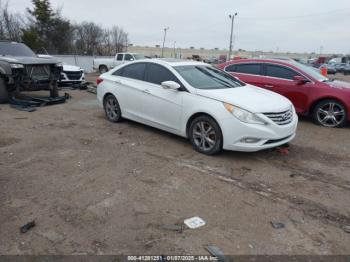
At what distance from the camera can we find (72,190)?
3977 mm

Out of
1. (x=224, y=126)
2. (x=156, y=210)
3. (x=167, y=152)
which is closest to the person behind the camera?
(x=156, y=210)

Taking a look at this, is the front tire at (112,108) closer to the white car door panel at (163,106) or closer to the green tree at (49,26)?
the white car door panel at (163,106)

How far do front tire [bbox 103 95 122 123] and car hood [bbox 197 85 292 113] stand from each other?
249 cm

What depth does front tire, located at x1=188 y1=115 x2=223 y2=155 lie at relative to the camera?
5.15m

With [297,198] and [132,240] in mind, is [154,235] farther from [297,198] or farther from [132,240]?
[297,198]

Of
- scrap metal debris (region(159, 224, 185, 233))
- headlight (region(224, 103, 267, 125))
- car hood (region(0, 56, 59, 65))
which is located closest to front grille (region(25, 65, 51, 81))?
car hood (region(0, 56, 59, 65))

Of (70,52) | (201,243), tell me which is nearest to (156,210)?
(201,243)

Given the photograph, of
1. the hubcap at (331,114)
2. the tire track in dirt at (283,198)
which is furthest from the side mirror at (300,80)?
the tire track in dirt at (283,198)

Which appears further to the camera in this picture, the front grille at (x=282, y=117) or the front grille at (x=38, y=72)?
the front grille at (x=38, y=72)

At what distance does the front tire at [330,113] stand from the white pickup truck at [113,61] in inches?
645

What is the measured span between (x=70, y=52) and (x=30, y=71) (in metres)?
32.1

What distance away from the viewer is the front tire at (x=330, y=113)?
7613 mm

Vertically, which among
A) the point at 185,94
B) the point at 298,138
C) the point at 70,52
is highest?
the point at 70,52

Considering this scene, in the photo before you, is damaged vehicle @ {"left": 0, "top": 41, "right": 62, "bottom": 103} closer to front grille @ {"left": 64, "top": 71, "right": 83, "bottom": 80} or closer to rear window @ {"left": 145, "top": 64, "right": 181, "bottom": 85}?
front grille @ {"left": 64, "top": 71, "right": 83, "bottom": 80}
